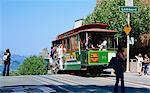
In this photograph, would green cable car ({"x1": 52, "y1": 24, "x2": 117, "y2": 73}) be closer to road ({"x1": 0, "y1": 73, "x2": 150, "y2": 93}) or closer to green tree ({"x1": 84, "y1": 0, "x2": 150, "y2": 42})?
road ({"x1": 0, "y1": 73, "x2": 150, "y2": 93})

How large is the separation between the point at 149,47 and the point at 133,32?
3878 mm

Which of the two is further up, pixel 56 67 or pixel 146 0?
pixel 146 0

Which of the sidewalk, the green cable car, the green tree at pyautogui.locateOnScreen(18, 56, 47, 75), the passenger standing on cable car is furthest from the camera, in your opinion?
the green tree at pyautogui.locateOnScreen(18, 56, 47, 75)

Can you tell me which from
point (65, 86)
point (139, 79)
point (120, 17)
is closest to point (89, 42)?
point (139, 79)

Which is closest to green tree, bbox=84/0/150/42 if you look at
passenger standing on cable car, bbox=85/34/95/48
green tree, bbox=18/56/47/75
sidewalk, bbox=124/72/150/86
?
green tree, bbox=18/56/47/75

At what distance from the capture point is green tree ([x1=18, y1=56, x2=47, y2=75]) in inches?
1469

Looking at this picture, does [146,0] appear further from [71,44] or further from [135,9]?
[71,44]

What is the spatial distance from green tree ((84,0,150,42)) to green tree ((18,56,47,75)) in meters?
6.99

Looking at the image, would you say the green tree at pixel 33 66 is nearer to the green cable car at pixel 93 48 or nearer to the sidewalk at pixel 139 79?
the green cable car at pixel 93 48

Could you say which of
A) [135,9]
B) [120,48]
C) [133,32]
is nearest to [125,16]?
[133,32]

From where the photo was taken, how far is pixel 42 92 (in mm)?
15461

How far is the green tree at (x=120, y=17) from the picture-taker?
131 feet

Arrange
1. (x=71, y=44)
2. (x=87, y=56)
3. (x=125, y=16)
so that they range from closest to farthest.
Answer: (x=87, y=56), (x=71, y=44), (x=125, y=16)

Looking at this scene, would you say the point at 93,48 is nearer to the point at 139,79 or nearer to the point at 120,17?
the point at 139,79
